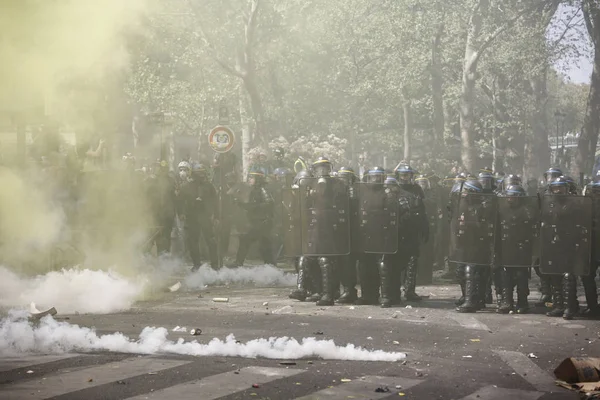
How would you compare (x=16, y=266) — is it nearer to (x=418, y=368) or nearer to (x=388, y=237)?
(x=388, y=237)

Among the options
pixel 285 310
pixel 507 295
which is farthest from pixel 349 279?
pixel 507 295

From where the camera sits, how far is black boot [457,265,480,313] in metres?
13.3

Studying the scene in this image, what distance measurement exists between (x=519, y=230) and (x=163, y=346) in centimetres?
552

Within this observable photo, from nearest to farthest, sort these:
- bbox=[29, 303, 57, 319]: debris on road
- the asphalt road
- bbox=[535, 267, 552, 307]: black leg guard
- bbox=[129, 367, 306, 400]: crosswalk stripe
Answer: bbox=[129, 367, 306, 400]: crosswalk stripe < the asphalt road < bbox=[29, 303, 57, 319]: debris on road < bbox=[535, 267, 552, 307]: black leg guard

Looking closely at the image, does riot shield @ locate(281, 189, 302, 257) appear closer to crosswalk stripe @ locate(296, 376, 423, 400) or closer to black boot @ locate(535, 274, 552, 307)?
black boot @ locate(535, 274, 552, 307)

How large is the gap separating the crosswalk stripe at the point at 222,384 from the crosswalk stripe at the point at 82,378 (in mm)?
637

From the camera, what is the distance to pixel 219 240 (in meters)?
20.0

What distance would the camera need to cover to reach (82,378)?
8422 millimetres

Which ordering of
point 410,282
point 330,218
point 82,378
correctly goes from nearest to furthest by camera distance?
1. point 82,378
2. point 330,218
3. point 410,282

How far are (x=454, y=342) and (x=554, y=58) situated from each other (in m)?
26.0

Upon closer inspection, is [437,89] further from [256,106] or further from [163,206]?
[163,206]

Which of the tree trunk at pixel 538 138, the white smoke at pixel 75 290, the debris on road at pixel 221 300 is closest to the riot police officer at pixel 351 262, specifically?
the debris on road at pixel 221 300

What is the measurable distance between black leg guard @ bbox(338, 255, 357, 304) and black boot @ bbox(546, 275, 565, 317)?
295 centimetres

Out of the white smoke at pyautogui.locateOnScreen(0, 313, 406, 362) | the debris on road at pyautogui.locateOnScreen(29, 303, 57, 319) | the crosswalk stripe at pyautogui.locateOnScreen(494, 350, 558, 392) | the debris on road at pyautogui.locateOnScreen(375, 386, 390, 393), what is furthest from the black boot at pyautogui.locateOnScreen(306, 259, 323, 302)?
the debris on road at pyautogui.locateOnScreen(375, 386, 390, 393)
